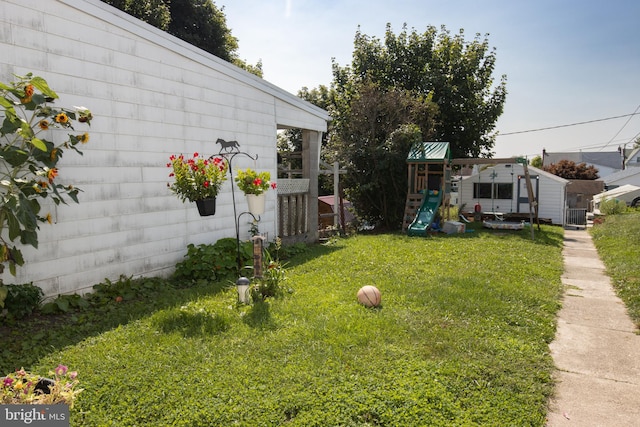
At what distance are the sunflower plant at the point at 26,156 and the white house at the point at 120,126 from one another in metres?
0.31

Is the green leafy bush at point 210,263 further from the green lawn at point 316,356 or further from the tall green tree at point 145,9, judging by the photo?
the tall green tree at point 145,9

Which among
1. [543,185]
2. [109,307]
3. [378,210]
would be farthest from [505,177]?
[109,307]

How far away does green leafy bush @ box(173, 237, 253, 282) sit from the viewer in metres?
5.99

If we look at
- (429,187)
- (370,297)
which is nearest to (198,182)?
(370,297)

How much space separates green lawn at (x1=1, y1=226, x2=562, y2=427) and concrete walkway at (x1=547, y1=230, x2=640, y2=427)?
138 millimetres

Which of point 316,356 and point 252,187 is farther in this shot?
point 252,187

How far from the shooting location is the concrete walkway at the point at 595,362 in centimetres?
279

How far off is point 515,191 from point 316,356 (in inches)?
655

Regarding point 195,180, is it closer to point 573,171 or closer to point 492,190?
point 492,190

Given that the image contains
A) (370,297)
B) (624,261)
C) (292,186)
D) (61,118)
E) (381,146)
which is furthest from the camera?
(381,146)

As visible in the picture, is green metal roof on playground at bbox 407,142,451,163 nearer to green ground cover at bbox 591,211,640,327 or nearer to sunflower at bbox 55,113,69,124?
green ground cover at bbox 591,211,640,327

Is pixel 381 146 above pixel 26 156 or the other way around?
above

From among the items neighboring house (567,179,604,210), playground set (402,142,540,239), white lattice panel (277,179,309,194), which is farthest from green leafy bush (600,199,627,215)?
white lattice panel (277,179,309,194)

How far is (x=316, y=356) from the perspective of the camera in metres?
3.40
